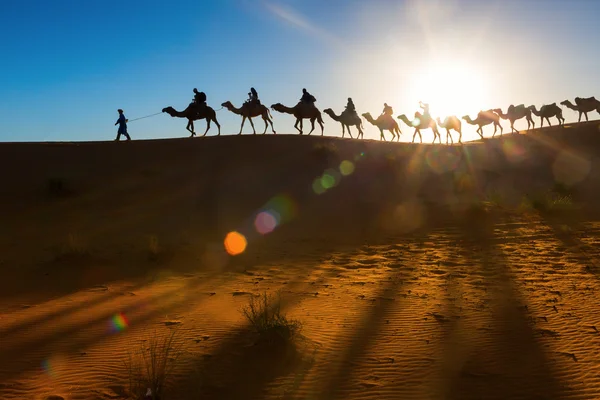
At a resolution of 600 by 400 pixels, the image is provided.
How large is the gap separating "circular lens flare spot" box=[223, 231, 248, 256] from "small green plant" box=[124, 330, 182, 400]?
322 inches

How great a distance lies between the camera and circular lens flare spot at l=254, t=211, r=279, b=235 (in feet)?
57.9

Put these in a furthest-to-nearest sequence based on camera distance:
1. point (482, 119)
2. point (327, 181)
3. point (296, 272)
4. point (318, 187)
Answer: point (482, 119) → point (327, 181) → point (318, 187) → point (296, 272)

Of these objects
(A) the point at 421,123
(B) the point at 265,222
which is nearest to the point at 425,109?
(A) the point at 421,123

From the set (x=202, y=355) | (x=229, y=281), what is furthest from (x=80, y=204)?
(x=202, y=355)

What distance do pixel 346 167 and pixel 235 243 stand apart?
11897 millimetres

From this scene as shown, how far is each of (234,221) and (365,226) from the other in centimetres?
532

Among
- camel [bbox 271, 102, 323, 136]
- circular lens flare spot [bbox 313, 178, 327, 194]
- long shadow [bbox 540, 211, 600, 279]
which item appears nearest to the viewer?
long shadow [bbox 540, 211, 600, 279]

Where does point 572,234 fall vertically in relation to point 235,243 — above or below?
below

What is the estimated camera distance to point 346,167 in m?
26.0

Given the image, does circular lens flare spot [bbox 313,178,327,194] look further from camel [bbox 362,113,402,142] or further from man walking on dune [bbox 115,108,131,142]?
camel [bbox 362,113,402,142]

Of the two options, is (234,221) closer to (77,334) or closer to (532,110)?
(77,334)

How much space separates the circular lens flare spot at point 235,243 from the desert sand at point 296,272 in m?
0.19

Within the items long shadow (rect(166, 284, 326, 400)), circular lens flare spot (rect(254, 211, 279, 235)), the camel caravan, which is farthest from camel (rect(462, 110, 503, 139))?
long shadow (rect(166, 284, 326, 400))

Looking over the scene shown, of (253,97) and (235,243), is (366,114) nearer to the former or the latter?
(253,97)
